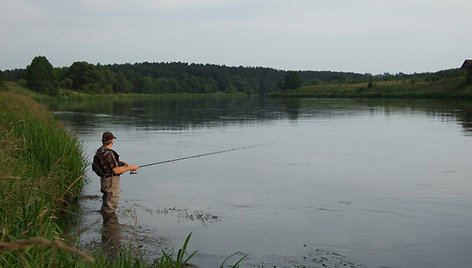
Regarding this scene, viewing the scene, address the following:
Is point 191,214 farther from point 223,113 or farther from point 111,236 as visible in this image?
point 223,113

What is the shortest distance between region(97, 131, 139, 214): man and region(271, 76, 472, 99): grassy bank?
227ft

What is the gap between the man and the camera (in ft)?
29.3

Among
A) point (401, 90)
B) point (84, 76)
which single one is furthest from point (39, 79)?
point (401, 90)

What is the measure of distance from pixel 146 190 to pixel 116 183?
4.16m

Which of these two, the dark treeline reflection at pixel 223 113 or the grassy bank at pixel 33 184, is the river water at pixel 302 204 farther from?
the dark treeline reflection at pixel 223 113

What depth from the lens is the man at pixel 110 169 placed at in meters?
8.93

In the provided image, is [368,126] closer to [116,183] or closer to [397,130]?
[397,130]

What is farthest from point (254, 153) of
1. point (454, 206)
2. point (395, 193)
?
point (454, 206)

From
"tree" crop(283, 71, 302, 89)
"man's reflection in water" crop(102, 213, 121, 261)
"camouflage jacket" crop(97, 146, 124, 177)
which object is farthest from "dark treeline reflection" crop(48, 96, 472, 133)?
"tree" crop(283, 71, 302, 89)

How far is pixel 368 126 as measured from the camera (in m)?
32.2

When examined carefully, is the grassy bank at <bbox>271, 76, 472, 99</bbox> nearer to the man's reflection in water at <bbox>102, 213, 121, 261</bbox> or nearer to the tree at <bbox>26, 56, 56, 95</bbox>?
the tree at <bbox>26, 56, 56, 95</bbox>

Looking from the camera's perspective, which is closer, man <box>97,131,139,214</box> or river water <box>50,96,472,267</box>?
river water <box>50,96,472,267</box>

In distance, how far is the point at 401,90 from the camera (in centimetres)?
9038

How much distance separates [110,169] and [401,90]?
87.8 metres
